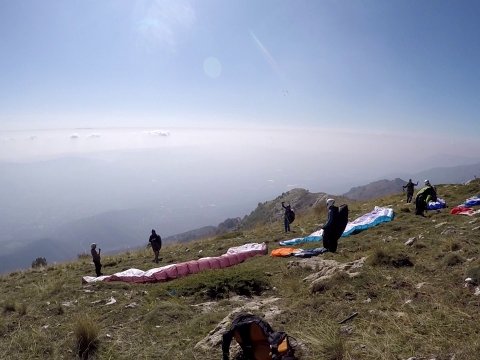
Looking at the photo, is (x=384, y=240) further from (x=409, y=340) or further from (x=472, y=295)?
(x=409, y=340)

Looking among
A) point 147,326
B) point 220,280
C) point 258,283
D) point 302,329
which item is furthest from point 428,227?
point 147,326

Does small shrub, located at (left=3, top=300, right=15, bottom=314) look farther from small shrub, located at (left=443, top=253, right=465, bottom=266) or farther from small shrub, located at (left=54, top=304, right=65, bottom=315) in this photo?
small shrub, located at (left=443, top=253, right=465, bottom=266)

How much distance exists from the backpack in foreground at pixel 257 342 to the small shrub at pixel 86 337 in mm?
2824

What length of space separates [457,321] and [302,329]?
7.74 feet

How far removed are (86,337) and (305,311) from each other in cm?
414

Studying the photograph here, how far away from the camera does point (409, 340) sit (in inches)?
201

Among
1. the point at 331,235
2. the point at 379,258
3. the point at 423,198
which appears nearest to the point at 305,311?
the point at 379,258

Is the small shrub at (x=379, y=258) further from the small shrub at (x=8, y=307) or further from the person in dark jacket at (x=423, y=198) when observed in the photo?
the small shrub at (x=8, y=307)

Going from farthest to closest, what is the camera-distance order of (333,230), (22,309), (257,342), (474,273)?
(333,230) → (22,309) → (474,273) → (257,342)

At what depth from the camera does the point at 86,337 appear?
666 centimetres

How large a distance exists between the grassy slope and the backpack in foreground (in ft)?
1.37

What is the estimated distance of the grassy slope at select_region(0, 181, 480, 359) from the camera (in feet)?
17.1

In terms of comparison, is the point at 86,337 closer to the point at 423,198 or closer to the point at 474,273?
the point at 474,273

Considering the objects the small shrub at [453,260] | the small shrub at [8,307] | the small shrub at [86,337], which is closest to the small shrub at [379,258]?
the small shrub at [453,260]
